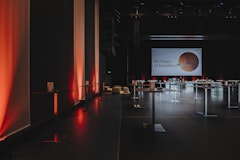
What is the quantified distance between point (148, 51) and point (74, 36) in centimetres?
1386

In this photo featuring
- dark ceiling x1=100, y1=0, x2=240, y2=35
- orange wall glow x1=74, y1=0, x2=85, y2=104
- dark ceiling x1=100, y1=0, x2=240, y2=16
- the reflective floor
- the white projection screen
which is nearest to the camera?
the reflective floor

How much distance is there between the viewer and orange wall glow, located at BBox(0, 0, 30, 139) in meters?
3.07

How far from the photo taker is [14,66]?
3.35 m

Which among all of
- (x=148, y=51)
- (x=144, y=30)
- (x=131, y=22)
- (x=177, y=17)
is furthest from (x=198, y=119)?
(x=148, y=51)

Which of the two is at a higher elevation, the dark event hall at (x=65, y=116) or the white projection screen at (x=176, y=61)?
the white projection screen at (x=176, y=61)

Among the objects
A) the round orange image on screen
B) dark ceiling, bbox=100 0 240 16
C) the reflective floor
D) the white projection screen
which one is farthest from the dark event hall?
the round orange image on screen

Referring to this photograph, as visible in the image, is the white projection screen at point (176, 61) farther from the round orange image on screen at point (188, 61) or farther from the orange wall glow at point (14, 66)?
the orange wall glow at point (14, 66)

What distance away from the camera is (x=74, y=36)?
22.0 feet

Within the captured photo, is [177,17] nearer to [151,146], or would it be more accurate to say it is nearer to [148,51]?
[148,51]

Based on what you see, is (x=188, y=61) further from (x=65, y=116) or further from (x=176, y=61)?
(x=65, y=116)

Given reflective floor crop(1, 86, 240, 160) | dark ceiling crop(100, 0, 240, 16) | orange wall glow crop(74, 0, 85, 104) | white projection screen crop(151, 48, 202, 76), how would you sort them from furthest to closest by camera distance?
white projection screen crop(151, 48, 202, 76) → dark ceiling crop(100, 0, 240, 16) → orange wall glow crop(74, 0, 85, 104) → reflective floor crop(1, 86, 240, 160)

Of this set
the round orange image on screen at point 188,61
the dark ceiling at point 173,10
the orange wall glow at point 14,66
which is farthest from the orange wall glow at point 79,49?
the round orange image on screen at point 188,61

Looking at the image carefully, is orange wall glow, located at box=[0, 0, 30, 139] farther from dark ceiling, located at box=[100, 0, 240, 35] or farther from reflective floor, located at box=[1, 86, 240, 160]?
dark ceiling, located at box=[100, 0, 240, 35]

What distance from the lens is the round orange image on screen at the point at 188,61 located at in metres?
19.7
